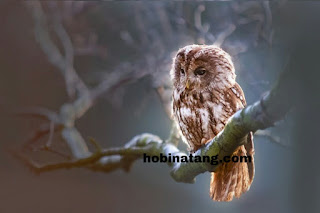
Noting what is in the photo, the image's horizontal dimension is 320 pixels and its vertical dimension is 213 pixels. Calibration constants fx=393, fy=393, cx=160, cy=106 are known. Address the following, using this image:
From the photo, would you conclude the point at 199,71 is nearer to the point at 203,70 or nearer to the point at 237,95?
the point at 203,70

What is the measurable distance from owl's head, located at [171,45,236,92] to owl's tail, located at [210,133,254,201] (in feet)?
0.69

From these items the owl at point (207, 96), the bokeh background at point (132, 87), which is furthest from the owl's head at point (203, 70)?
the bokeh background at point (132, 87)

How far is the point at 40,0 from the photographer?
157 cm

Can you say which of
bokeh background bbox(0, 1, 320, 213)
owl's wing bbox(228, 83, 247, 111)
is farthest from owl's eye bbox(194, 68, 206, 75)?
bokeh background bbox(0, 1, 320, 213)

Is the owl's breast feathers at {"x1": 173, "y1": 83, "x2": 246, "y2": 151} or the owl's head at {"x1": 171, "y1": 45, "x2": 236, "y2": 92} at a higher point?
the owl's head at {"x1": 171, "y1": 45, "x2": 236, "y2": 92}

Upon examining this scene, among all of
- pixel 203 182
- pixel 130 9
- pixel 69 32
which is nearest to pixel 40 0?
pixel 69 32

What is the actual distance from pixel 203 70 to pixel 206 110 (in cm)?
13

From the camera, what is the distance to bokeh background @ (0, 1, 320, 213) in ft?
4.87

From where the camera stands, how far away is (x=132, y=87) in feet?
5.12

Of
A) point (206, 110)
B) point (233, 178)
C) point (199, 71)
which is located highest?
point (199, 71)

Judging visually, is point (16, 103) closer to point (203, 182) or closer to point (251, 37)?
point (203, 182)

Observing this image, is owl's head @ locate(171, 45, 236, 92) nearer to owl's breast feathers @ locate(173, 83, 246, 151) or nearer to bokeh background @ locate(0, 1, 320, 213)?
owl's breast feathers @ locate(173, 83, 246, 151)

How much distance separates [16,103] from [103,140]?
1.25ft

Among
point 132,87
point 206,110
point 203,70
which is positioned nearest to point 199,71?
point 203,70
